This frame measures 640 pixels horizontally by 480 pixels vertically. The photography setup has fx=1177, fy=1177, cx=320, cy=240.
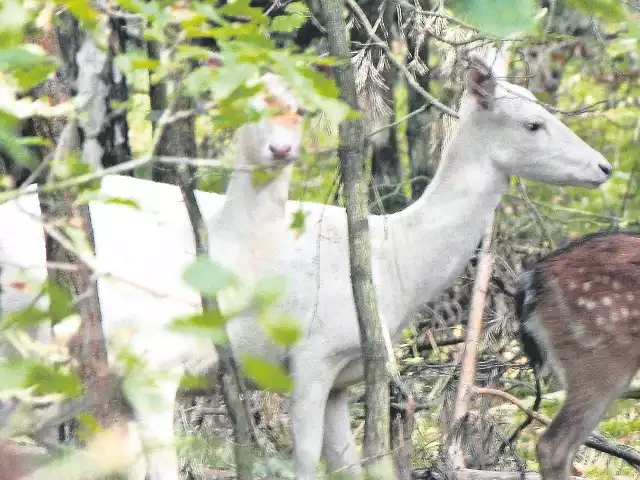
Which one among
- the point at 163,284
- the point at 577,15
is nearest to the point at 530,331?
the point at 163,284

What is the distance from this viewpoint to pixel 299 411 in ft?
16.5

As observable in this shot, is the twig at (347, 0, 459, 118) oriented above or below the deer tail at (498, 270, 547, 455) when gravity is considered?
above

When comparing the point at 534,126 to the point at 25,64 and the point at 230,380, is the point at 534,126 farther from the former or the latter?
the point at 25,64

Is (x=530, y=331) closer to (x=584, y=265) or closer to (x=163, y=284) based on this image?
(x=584, y=265)

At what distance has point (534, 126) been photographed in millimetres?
5273

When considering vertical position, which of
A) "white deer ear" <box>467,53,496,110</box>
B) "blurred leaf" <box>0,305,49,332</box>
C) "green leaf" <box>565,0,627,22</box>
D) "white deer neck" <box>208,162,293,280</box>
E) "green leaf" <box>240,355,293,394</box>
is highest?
"white deer ear" <box>467,53,496,110</box>

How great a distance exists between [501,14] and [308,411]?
3420 mm

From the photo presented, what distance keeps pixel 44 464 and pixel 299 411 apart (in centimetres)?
283

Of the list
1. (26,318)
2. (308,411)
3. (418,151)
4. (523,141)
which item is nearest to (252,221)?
(308,411)

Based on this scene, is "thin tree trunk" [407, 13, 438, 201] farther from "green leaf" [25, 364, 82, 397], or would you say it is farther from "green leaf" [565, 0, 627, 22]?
"green leaf" [25, 364, 82, 397]

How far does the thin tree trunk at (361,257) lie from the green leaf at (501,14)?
2.04 meters

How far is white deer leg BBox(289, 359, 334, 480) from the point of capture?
502cm

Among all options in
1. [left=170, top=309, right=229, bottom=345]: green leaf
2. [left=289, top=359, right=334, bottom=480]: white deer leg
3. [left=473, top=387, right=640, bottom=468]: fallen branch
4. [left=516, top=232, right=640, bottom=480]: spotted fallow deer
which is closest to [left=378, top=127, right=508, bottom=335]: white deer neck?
[left=289, top=359, right=334, bottom=480]: white deer leg

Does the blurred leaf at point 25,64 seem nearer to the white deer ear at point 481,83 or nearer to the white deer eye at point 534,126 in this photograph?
the white deer ear at point 481,83
